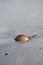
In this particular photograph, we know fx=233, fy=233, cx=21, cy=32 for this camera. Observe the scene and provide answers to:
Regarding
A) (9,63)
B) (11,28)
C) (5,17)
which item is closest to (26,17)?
(5,17)

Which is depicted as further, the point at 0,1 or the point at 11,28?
the point at 0,1

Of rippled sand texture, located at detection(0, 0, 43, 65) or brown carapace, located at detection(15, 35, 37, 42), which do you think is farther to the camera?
brown carapace, located at detection(15, 35, 37, 42)

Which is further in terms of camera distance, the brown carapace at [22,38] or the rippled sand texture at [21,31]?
the brown carapace at [22,38]

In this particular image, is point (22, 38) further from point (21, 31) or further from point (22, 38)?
point (21, 31)

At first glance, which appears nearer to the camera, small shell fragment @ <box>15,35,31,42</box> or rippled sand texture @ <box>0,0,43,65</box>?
rippled sand texture @ <box>0,0,43,65</box>

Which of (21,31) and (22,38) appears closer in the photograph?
(22,38)

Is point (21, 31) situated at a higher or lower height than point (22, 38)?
higher

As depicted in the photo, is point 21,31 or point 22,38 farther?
point 21,31

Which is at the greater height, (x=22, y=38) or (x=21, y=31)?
(x=21, y=31)

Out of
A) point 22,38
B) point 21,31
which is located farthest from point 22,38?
point 21,31

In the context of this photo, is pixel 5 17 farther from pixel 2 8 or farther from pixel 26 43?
pixel 26 43

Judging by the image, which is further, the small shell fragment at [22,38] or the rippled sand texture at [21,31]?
the small shell fragment at [22,38]
